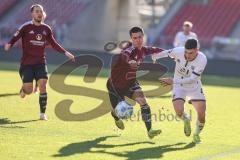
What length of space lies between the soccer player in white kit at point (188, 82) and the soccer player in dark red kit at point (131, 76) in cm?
43

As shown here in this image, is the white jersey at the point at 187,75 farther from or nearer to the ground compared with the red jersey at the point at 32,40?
nearer to the ground

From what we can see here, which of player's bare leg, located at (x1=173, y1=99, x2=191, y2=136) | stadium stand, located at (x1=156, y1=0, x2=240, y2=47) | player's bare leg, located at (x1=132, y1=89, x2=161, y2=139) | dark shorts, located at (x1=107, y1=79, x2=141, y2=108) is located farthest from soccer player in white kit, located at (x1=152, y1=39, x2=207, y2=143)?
stadium stand, located at (x1=156, y1=0, x2=240, y2=47)

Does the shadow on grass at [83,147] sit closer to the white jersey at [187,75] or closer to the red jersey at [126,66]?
the red jersey at [126,66]

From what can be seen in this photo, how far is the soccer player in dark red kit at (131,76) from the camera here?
33.9 ft

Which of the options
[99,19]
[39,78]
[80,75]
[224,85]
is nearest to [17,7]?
[99,19]

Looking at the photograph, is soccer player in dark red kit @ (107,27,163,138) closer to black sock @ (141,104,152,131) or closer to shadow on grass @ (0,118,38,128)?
black sock @ (141,104,152,131)

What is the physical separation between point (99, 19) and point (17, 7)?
5.75m

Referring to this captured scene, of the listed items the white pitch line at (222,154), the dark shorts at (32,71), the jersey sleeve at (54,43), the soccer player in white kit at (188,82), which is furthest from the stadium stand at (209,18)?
the white pitch line at (222,154)

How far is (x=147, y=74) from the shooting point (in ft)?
71.8

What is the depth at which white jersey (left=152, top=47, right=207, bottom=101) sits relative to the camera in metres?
10.2

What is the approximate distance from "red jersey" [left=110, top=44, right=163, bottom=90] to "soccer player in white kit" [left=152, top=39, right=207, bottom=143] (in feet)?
1.10

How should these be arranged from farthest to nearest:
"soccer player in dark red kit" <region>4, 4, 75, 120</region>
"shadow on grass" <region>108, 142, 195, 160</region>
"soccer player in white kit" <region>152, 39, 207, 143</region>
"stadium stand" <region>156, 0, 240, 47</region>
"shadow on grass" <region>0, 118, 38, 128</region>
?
"stadium stand" <region>156, 0, 240, 47</region>, "soccer player in dark red kit" <region>4, 4, 75, 120</region>, "shadow on grass" <region>0, 118, 38, 128</region>, "soccer player in white kit" <region>152, 39, 207, 143</region>, "shadow on grass" <region>108, 142, 195, 160</region>

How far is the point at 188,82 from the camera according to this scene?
10.2 m

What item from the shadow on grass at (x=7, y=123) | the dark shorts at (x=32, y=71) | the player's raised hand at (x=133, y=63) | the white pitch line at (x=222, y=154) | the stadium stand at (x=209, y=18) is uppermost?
the stadium stand at (x=209, y=18)
